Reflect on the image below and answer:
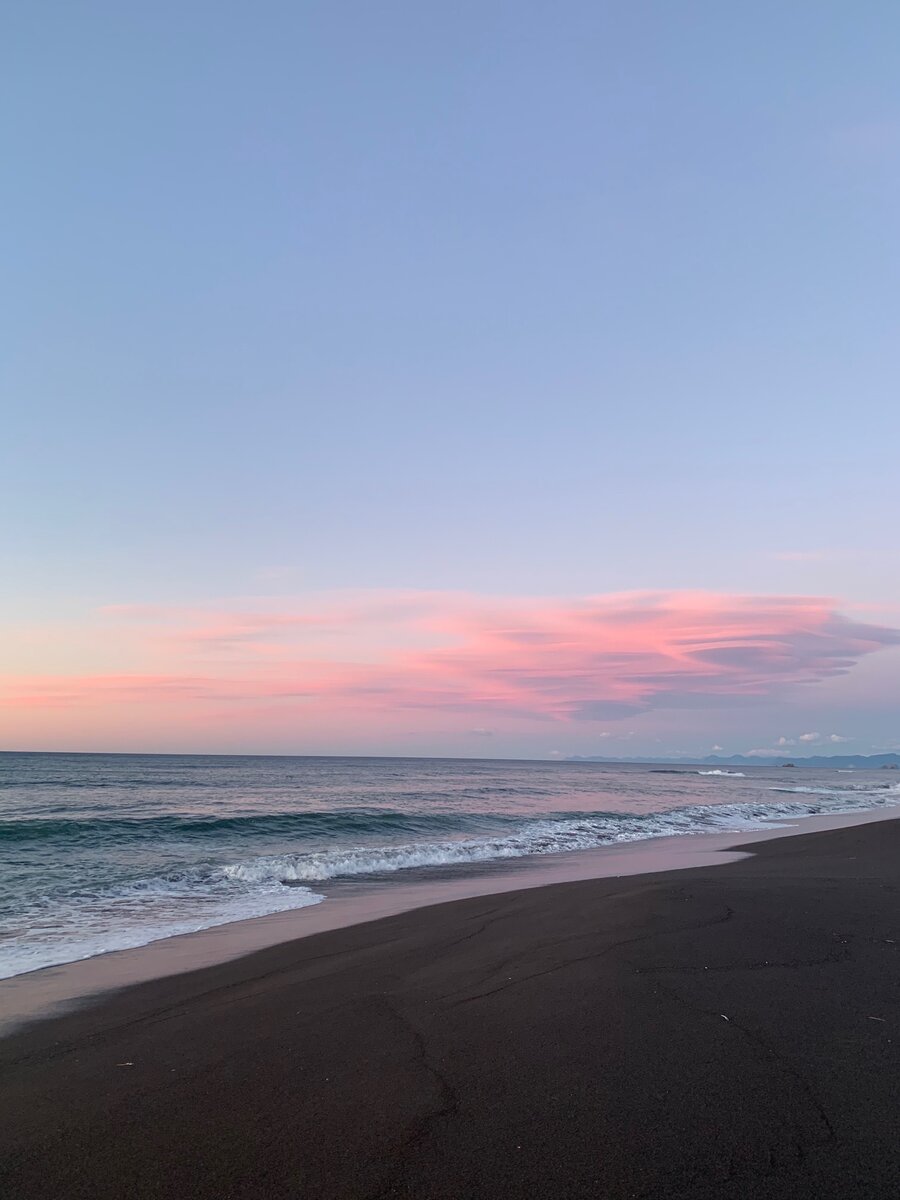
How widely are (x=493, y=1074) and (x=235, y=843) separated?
21076 millimetres

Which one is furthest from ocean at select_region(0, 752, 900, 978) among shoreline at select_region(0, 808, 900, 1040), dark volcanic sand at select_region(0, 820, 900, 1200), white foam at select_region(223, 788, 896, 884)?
dark volcanic sand at select_region(0, 820, 900, 1200)

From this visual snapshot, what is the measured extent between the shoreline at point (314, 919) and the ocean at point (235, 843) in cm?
56

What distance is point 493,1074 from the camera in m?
4.96

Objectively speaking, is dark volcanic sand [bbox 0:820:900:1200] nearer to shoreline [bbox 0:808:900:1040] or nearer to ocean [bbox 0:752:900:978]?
shoreline [bbox 0:808:900:1040]

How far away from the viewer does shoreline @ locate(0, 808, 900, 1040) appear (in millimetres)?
8134

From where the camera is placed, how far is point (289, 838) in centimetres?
2592

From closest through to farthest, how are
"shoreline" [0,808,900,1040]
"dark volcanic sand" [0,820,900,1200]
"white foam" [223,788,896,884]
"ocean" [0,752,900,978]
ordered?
"dark volcanic sand" [0,820,900,1200], "shoreline" [0,808,900,1040], "ocean" [0,752,900,978], "white foam" [223,788,896,884]

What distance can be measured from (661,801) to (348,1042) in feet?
142

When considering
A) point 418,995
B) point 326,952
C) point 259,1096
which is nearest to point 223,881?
point 326,952

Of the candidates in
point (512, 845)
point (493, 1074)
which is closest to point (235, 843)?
point (512, 845)

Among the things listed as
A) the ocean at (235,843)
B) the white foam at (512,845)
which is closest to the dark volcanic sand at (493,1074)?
the ocean at (235,843)

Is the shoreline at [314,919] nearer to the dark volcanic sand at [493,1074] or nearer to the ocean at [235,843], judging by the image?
the ocean at [235,843]

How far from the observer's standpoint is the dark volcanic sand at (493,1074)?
12.6 ft

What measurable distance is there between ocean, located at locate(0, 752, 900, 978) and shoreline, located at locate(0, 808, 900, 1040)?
56 cm
